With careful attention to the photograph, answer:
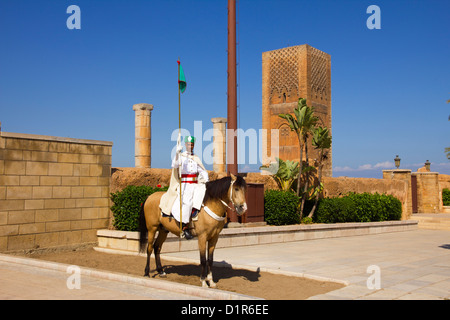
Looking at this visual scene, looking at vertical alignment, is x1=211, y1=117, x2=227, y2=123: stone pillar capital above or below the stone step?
above

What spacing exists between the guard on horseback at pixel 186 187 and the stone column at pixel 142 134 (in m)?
8.45

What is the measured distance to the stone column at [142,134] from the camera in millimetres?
15500

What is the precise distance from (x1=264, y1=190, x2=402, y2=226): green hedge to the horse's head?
8.70 meters

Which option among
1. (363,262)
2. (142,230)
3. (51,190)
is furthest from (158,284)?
(51,190)

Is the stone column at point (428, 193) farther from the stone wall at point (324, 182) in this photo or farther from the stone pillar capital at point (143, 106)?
the stone pillar capital at point (143, 106)

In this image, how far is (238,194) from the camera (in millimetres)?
6402

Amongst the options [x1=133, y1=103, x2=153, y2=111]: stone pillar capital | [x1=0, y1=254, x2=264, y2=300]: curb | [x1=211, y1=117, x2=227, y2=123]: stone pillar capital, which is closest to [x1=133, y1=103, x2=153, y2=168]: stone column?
[x1=133, y1=103, x2=153, y2=111]: stone pillar capital

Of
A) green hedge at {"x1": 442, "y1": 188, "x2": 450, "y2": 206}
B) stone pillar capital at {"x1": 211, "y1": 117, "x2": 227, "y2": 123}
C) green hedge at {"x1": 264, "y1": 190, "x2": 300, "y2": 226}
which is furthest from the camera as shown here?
green hedge at {"x1": 442, "y1": 188, "x2": 450, "y2": 206}

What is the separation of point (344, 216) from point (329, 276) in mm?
9619

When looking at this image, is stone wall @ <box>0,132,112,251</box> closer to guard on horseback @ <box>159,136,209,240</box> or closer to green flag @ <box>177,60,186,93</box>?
guard on horseback @ <box>159,136,209,240</box>

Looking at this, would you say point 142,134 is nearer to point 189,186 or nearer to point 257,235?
point 257,235

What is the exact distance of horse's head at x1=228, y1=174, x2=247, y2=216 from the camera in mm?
6324

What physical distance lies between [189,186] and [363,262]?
193 inches
